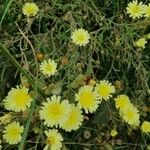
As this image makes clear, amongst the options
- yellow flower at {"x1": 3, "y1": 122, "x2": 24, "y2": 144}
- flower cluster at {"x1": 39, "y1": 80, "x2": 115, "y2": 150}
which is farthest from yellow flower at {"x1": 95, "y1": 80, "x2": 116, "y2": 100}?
yellow flower at {"x1": 3, "y1": 122, "x2": 24, "y2": 144}

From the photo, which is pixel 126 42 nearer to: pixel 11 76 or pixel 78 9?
pixel 78 9

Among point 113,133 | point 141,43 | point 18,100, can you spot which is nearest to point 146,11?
point 141,43

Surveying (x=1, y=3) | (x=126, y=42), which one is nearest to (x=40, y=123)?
(x=126, y=42)

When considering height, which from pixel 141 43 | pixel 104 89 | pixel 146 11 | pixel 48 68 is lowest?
pixel 104 89

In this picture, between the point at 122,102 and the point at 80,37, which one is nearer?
the point at 122,102

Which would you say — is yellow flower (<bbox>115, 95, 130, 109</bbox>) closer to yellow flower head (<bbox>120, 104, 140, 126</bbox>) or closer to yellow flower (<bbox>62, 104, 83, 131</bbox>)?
yellow flower head (<bbox>120, 104, 140, 126</bbox>)

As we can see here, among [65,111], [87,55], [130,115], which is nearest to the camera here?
[65,111]

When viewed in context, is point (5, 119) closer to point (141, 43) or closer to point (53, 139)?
point (53, 139)
